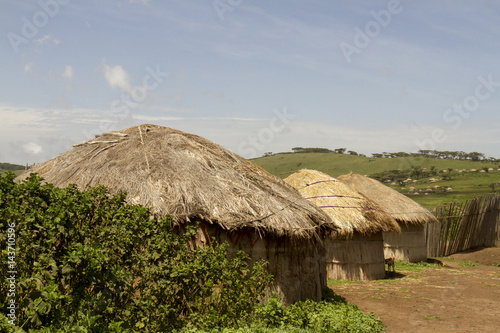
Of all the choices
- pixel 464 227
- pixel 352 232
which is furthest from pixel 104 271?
pixel 464 227

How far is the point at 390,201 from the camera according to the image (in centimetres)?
1964

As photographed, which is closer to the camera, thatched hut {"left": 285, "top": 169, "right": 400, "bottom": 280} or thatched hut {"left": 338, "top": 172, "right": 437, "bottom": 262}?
thatched hut {"left": 285, "top": 169, "right": 400, "bottom": 280}

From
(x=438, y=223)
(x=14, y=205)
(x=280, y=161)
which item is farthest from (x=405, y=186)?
(x=14, y=205)

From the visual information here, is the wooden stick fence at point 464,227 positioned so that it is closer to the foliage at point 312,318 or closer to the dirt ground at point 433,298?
the dirt ground at point 433,298

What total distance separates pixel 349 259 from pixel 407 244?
5449 mm

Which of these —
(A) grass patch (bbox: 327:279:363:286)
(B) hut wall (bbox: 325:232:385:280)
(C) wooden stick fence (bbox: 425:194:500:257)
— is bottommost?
(A) grass patch (bbox: 327:279:363:286)

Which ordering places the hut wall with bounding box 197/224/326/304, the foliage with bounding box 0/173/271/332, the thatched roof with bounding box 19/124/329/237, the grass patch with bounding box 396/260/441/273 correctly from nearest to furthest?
the foliage with bounding box 0/173/271/332, the thatched roof with bounding box 19/124/329/237, the hut wall with bounding box 197/224/326/304, the grass patch with bounding box 396/260/441/273

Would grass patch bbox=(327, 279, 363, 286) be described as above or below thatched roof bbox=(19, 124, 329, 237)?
below

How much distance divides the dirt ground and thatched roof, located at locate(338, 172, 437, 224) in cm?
190

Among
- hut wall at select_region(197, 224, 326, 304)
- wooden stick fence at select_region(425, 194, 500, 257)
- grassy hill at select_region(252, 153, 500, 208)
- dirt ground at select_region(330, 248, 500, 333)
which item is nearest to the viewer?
hut wall at select_region(197, 224, 326, 304)

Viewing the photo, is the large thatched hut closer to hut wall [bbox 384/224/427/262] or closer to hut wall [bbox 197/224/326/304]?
hut wall [bbox 197/224/326/304]

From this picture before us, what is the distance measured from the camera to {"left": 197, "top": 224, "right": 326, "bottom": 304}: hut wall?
855 centimetres

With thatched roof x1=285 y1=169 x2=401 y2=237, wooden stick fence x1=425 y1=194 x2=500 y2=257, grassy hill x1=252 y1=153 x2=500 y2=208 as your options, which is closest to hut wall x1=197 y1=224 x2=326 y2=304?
thatched roof x1=285 y1=169 x2=401 y2=237

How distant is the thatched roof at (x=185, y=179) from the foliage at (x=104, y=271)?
1.08 metres
